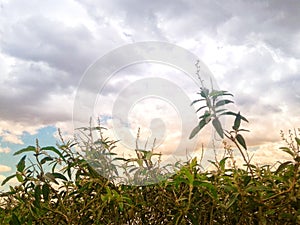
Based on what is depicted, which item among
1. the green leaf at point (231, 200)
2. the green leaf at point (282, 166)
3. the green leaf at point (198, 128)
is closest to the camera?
the green leaf at point (231, 200)

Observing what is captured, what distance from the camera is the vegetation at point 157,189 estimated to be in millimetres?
1176

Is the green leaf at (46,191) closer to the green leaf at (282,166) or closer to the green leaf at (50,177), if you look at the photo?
the green leaf at (50,177)

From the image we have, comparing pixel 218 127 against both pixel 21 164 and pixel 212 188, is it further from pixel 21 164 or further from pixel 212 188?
pixel 21 164

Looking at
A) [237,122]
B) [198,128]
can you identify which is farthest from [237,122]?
[198,128]

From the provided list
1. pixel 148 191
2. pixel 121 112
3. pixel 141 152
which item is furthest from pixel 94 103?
pixel 148 191

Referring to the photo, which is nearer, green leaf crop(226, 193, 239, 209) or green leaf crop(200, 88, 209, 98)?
green leaf crop(226, 193, 239, 209)

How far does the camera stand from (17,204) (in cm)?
161

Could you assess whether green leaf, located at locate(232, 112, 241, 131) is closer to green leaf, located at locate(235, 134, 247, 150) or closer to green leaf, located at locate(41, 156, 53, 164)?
green leaf, located at locate(235, 134, 247, 150)

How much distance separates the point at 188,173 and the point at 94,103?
47 centimetres

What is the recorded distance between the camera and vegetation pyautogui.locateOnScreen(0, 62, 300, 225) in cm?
118

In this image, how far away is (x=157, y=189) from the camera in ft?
4.42

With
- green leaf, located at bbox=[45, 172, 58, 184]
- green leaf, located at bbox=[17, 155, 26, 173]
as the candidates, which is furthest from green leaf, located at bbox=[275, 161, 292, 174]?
green leaf, located at bbox=[17, 155, 26, 173]

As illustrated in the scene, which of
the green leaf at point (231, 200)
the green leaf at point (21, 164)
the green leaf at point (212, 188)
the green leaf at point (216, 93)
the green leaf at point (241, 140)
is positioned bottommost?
the green leaf at point (231, 200)

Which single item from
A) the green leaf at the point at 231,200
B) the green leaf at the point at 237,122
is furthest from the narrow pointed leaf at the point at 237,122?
the green leaf at the point at 231,200
